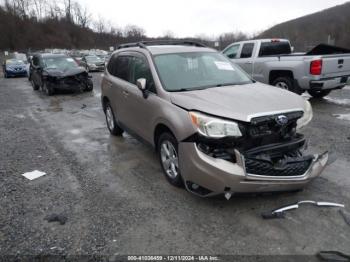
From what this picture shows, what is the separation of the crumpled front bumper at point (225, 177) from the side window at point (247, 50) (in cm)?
713

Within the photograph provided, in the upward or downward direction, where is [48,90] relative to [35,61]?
downward

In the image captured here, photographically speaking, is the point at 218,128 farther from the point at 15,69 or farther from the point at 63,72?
the point at 15,69

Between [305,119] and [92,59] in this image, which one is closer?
[305,119]

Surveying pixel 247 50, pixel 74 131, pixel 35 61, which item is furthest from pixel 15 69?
pixel 247 50

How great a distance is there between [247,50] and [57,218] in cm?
846

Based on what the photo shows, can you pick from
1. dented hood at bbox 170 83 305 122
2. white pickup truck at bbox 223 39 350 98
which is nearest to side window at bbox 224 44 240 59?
white pickup truck at bbox 223 39 350 98

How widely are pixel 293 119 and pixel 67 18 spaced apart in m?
92.0

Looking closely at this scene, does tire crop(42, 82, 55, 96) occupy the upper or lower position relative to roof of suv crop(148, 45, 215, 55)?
lower

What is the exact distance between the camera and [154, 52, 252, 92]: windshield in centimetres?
431

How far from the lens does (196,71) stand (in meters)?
4.65

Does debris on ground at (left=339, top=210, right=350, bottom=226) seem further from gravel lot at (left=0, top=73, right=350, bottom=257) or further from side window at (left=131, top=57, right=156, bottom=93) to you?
side window at (left=131, top=57, right=156, bottom=93)

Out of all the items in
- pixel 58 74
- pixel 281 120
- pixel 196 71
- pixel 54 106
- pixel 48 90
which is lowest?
pixel 54 106

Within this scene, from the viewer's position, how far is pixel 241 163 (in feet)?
10.4

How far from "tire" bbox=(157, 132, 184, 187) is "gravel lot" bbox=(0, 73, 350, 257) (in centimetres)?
14
